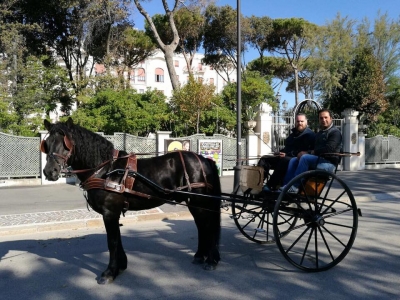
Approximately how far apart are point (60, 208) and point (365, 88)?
18.1 metres

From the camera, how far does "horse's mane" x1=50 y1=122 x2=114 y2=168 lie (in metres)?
4.48

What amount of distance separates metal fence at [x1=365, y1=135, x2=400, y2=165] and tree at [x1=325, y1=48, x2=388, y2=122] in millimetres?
1619

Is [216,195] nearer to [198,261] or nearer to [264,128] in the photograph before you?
[198,261]

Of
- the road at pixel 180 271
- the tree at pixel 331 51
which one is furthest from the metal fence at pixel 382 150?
the road at pixel 180 271

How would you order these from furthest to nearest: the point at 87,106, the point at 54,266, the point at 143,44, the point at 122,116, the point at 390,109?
the point at 143,44 → the point at 390,109 → the point at 87,106 → the point at 122,116 → the point at 54,266

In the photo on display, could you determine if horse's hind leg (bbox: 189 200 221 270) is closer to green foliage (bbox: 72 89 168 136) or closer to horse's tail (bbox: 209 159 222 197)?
horse's tail (bbox: 209 159 222 197)

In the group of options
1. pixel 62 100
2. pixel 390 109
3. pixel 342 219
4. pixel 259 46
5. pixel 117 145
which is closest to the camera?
pixel 342 219

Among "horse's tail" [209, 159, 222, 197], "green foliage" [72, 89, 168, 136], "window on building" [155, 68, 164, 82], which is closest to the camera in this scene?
"horse's tail" [209, 159, 222, 197]

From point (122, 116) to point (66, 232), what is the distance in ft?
35.8

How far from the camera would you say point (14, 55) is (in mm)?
17781

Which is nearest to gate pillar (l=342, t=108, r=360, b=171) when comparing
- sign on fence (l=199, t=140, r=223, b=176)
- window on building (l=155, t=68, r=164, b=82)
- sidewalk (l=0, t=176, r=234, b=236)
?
sign on fence (l=199, t=140, r=223, b=176)

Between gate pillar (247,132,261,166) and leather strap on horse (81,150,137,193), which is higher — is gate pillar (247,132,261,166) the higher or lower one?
the higher one

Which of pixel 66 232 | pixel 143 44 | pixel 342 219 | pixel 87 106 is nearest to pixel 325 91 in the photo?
pixel 143 44

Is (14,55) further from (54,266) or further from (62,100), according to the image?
(54,266)
